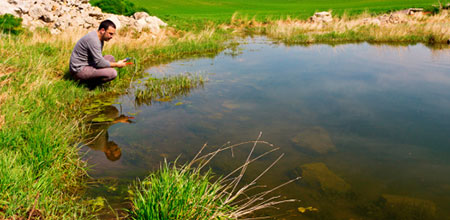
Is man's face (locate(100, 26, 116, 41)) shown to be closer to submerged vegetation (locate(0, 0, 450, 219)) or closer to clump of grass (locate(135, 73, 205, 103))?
submerged vegetation (locate(0, 0, 450, 219))

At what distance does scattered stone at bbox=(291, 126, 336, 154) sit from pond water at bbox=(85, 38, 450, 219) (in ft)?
0.05

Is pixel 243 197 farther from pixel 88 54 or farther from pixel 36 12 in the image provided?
pixel 36 12

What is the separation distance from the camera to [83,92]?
711 cm

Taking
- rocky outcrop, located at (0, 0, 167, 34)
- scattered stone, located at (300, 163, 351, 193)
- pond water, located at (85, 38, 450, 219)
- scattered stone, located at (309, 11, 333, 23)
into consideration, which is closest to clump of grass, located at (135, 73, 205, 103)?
pond water, located at (85, 38, 450, 219)

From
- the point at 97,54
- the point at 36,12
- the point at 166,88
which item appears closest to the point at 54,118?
the point at 97,54

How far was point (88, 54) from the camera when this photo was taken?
278 inches

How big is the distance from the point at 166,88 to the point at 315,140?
415 centimetres

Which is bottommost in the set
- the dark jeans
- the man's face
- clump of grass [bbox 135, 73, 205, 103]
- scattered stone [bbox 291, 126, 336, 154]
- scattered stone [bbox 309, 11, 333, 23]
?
scattered stone [bbox 291, 126, 336, 154]

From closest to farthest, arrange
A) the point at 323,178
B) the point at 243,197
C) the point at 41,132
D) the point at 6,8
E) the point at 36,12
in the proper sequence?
the point at 243,197 → the point at 41,132 → the point at 323,178 → the point at 6,8 → the point at 36,12

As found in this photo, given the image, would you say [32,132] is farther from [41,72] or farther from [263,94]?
[263,94]

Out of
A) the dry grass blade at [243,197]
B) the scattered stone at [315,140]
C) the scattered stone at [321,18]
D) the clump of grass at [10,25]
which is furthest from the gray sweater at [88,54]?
the scattered stone at [321,18]

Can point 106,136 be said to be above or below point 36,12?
below

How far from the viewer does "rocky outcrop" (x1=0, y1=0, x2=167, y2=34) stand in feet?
42.7

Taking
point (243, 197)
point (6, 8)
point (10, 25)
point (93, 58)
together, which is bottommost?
point (243, 197)
